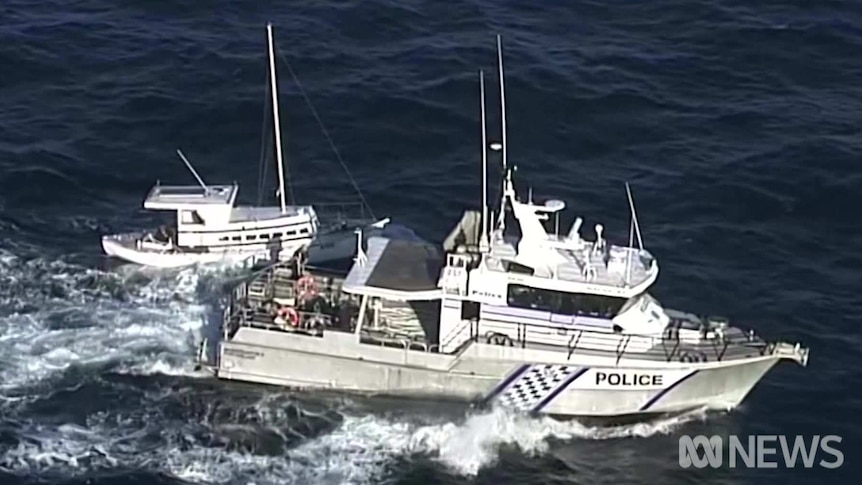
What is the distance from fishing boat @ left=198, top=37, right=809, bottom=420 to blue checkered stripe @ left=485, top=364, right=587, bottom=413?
5cm

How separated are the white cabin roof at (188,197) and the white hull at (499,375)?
44.6 feet

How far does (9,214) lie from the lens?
314 ft

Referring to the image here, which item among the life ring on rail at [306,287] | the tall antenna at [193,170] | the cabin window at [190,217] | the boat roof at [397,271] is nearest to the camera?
the boat roof at [397,271]

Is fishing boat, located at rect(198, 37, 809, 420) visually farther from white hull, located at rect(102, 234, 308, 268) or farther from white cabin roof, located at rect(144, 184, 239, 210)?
white cabin roof, located at rect(144, 184, 239, 210)

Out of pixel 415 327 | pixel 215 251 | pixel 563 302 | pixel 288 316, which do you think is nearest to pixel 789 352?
pixel 563 302

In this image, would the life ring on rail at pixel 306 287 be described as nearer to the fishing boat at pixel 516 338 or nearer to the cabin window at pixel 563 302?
the fishing boat at pixel 516 338

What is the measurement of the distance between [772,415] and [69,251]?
37.5 meters

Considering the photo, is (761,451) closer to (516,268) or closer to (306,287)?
(516,268)

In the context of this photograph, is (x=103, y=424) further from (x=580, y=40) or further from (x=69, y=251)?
(x=580, y=40)

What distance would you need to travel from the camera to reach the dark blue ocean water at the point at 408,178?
77312 millimetres

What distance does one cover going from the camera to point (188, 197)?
307 feet

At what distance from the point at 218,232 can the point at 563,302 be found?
2255cm

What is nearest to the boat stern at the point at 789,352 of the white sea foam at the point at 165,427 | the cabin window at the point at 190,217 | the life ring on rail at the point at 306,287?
the white sea foam at the point at 165,427

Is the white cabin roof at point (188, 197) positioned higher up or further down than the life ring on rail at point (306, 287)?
higher up
